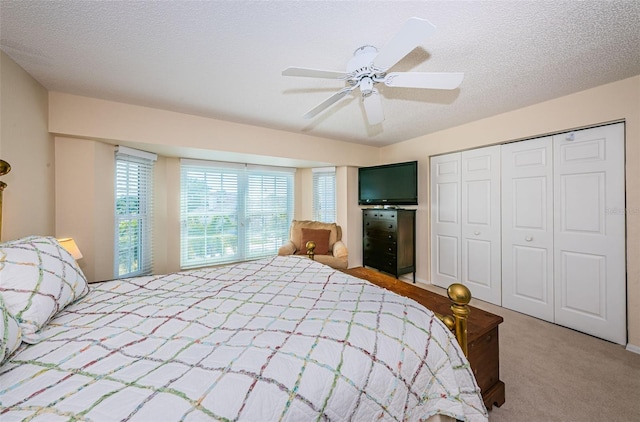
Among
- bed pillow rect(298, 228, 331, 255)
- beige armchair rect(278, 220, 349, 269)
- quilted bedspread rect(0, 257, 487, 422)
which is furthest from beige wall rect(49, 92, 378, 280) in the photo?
quilted bedspread rect(0, 257, 487, 422)

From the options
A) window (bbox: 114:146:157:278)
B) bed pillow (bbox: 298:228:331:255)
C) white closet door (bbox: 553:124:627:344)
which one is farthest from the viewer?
bed pillow (bbox: 298:228:331:255)

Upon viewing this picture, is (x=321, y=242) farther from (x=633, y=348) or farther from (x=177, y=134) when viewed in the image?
(x=633, y=348)

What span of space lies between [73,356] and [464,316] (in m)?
1.73

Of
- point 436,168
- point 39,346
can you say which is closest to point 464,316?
point 39,346

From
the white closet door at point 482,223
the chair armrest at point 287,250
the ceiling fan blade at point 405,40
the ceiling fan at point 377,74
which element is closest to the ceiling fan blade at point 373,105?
the ceiling fan at point 377,74

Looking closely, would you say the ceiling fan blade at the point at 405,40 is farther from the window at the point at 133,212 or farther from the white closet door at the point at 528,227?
the window at the point at 133,212

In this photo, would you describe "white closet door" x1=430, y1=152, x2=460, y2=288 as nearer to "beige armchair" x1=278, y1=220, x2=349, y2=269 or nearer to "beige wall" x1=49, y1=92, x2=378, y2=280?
"beige wall" x1=49, y1=92, x2=378, y2=280

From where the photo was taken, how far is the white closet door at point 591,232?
2215 millimetres

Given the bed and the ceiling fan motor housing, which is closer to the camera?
the bed

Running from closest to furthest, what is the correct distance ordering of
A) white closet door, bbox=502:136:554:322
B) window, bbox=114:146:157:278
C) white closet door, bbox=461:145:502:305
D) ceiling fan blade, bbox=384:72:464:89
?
ceiling fan blade, bbox=384:72:464:89 → white closet door, bbox=502:136:554:322 → window, bbox=114:146:157:278 → white closet door, bbox=461:145:502:305

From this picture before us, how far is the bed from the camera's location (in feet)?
2.32

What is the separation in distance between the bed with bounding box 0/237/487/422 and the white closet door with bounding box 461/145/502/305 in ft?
8.09

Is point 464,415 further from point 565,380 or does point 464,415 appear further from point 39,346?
point 39,346

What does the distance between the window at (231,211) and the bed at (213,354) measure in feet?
8.07
